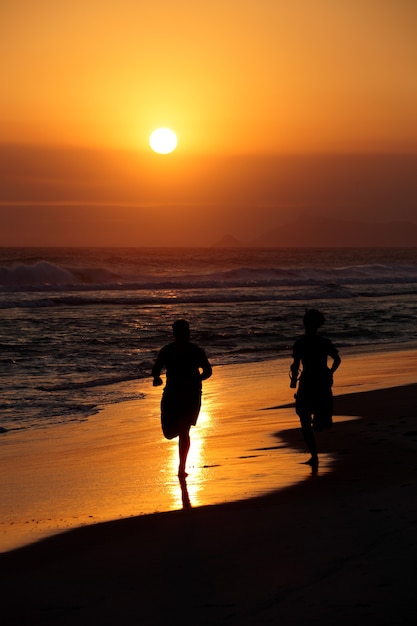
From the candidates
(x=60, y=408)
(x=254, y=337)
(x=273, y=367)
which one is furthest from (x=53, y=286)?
(x=60, y=408)

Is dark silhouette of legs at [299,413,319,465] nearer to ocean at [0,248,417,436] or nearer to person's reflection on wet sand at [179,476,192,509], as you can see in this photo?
person's reflection on wet sand at [179,476,192,509]

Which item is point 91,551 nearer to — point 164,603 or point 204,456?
point 164,603

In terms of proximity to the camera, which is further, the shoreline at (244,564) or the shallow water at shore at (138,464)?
the shallow water at shore at (138,464)

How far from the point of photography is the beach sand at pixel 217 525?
4969mm

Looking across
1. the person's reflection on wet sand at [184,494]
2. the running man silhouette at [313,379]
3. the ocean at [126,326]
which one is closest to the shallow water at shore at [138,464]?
the person's reflection on wet sand at [184,494]

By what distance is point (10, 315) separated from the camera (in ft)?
121

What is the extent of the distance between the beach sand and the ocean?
327 centimetres

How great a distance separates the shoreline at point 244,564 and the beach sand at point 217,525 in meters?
0.01

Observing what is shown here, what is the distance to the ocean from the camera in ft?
53.6

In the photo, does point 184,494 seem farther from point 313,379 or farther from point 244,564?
point 244,564

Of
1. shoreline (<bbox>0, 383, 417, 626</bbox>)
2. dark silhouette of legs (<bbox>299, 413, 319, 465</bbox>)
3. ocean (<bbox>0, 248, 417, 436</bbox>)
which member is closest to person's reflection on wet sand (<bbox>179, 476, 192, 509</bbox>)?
shoreline (<bbox>0, 383, 417, 626</bbox>)

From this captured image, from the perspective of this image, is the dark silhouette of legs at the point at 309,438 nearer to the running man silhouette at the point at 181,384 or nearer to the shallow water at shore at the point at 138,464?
the shallow water at shore at the point at 138,464

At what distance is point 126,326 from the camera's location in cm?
3059

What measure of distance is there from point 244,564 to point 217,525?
1078 millimetres
